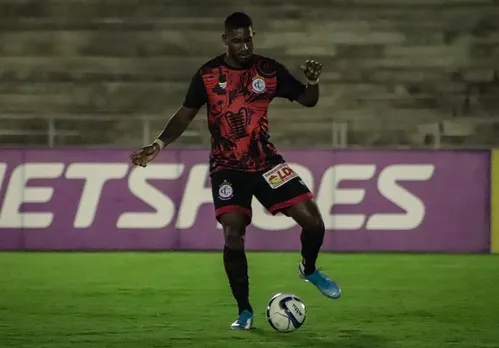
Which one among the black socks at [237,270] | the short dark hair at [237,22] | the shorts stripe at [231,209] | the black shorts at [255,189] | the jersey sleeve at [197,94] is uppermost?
the short dark hair at [237,22]

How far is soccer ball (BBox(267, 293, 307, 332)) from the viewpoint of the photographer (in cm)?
673

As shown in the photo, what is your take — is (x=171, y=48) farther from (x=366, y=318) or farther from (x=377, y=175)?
(x=366, y=318)

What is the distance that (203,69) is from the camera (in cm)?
709

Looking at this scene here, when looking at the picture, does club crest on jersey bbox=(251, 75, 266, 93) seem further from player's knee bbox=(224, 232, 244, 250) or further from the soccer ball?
the soccer ball

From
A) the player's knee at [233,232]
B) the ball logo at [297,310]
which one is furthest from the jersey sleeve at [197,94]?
the ball logo at [297,310]

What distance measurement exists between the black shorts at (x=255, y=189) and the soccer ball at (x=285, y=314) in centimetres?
62

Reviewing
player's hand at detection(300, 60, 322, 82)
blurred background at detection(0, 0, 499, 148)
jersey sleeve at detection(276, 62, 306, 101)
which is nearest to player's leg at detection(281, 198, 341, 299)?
jersey sleeve at detection(276, 62, 306, 101)

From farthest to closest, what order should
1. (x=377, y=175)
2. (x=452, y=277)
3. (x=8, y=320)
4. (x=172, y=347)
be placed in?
1. (x=377, y=175)
2. (x=452, y=277)
3. (x=8, y=320)
4. (x=172, y=347)

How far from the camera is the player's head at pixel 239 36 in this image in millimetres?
6824

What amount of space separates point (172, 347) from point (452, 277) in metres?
5.15

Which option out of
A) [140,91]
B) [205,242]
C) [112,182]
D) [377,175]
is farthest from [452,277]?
[140,91]

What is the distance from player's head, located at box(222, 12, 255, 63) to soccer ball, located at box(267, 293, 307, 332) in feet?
5.04

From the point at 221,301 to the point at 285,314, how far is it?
2038mm

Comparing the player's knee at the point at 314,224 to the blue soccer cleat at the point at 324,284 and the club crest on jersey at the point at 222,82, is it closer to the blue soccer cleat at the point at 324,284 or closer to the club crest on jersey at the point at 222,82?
the blue soccer cleat at the point at 324,284
